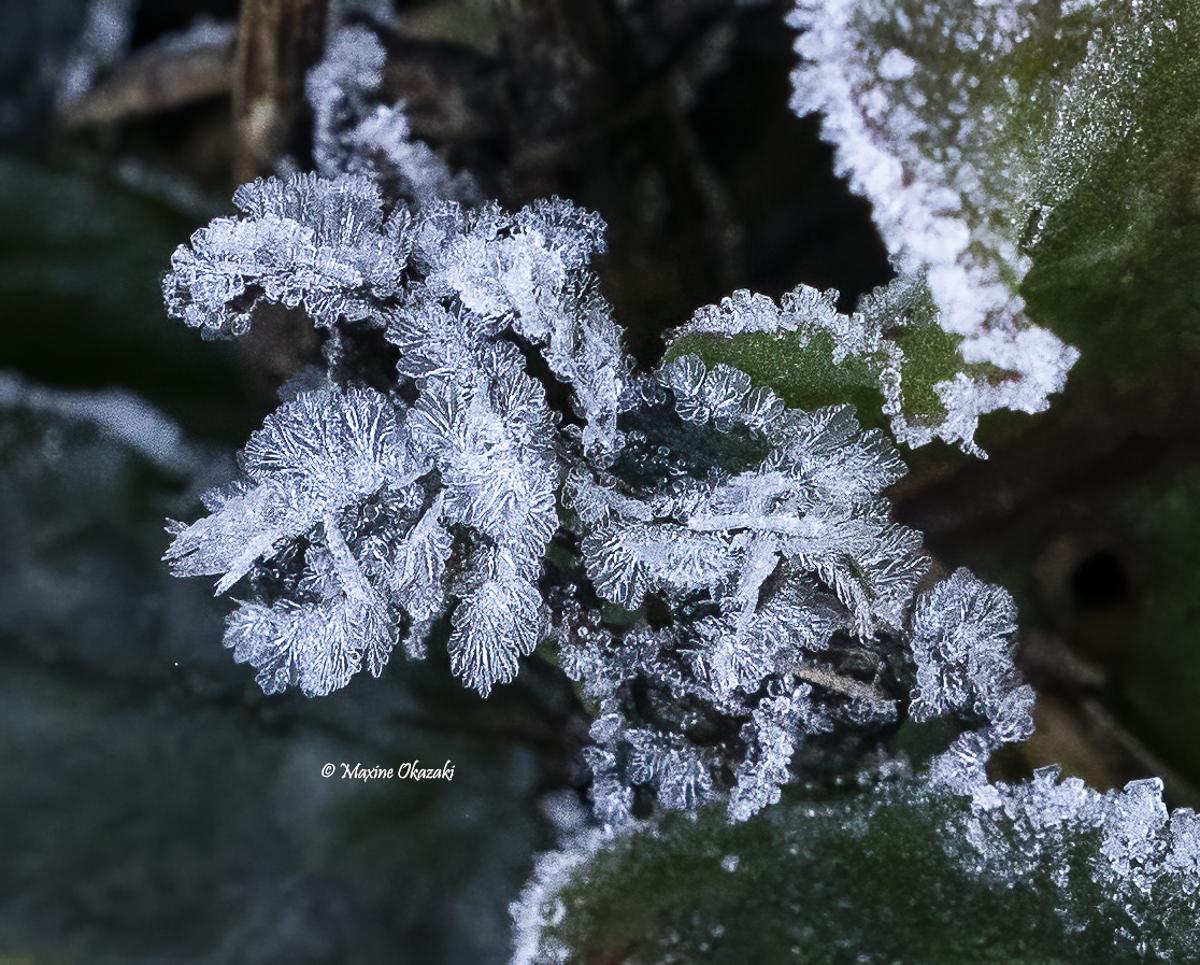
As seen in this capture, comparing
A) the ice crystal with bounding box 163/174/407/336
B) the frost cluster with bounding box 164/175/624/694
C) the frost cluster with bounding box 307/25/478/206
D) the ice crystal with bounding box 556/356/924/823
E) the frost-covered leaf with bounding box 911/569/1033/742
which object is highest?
the frost cluster with bounding box 307/25/478/206

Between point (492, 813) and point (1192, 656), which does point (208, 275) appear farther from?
point (1192, 656)

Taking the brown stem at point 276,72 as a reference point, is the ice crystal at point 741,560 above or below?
below

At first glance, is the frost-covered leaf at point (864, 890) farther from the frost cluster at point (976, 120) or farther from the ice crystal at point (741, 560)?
the frost cluster at point (976, 120)

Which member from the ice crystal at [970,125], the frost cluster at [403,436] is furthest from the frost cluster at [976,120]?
the frost cluster at [403,436]

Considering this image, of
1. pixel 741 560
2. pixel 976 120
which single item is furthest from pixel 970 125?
pixel 741 560

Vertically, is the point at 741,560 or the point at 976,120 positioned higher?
the point at 976,120

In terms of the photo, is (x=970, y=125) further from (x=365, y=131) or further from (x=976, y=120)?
(x=365, y=131)

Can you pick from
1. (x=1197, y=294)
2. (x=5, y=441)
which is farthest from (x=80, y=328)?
(x=1197, y=294)

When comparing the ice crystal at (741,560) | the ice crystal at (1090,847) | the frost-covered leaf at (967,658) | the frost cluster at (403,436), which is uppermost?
the frost cluster at (403,436)

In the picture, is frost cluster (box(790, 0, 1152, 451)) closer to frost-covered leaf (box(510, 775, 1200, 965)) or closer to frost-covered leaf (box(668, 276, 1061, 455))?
frost-covered leaf (box(668, 276, 1061, 455))

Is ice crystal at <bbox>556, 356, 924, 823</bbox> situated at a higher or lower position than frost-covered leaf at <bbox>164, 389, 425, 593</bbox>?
lower

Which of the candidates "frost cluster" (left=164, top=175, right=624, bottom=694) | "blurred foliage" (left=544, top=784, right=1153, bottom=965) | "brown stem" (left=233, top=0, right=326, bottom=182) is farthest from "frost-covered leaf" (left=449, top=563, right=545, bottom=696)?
"brown stem" (left=233, top=0, right=326, bottom=182)
